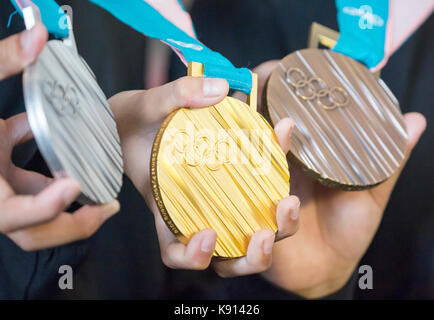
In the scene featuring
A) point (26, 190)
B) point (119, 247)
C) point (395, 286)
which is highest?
point (26, 190)

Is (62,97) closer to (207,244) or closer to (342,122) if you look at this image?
(207,244)

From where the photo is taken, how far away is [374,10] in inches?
21.0

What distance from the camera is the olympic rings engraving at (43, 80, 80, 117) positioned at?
26 centimetres

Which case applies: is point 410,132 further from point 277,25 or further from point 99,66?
point 99,66

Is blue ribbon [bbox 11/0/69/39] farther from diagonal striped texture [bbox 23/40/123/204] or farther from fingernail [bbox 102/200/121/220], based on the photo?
fingernail [bbox 102/200/121/220]

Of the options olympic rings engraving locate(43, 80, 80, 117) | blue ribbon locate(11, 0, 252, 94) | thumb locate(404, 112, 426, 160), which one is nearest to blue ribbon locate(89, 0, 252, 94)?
blue ribbon locate(11, 0, 252, 94)

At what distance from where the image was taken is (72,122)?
0.91 ft

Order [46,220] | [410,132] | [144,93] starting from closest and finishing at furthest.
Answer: [46,220] < [144,93] < [410,132]

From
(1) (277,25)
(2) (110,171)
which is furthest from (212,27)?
(2) (110,171)

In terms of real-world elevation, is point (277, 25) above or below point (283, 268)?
above

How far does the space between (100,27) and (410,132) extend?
1.20ft

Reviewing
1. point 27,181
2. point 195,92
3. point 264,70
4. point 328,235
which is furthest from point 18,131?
point 328,235

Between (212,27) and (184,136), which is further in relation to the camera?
(212,27)

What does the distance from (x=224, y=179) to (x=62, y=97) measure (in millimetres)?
145
